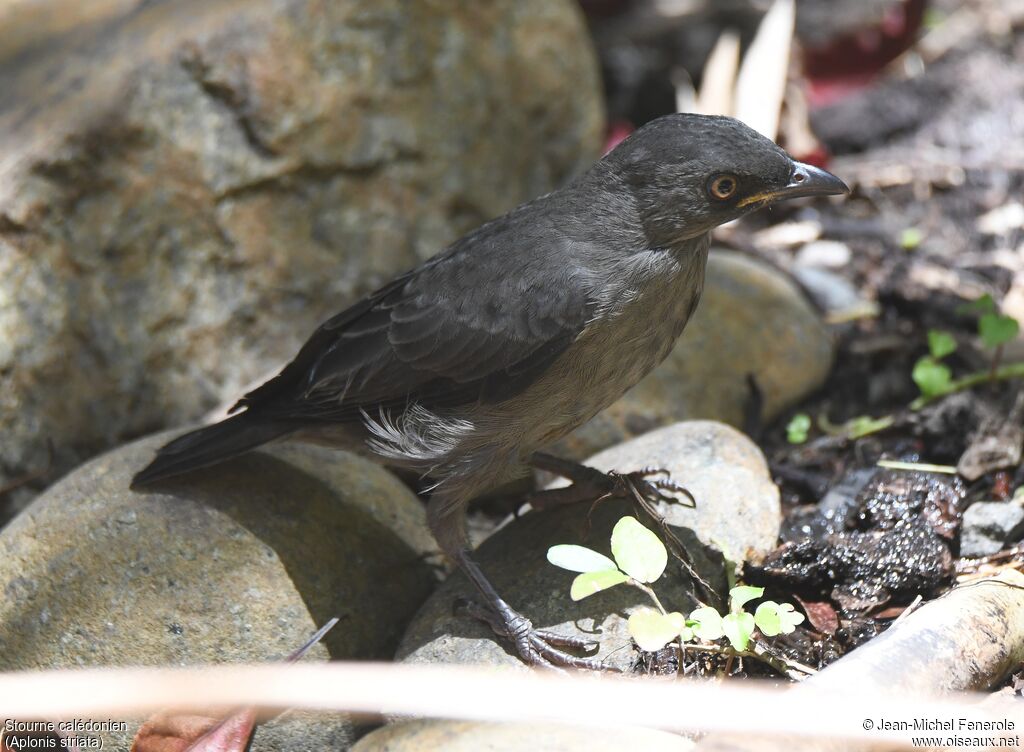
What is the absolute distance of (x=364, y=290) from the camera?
214 inches

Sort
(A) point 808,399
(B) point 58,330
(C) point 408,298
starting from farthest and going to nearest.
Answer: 1. (A) point 808,399
2. (B) point 58,330
3. (C) point 408,298

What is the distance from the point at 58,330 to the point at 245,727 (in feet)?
7.18

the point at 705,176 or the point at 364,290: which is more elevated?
the point at 705,176

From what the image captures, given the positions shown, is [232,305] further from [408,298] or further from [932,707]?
[932,707]

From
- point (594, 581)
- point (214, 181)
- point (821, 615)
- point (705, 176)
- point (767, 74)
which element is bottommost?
point (821, 615)

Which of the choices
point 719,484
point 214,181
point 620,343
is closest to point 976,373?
point 719,484

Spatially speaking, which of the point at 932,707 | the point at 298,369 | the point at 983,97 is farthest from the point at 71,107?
the point at 983,97

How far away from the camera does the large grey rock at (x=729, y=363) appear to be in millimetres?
4668

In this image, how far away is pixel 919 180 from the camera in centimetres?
639

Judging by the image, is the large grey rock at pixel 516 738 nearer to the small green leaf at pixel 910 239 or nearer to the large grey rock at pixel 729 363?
the large grey rock at pixel 729 363

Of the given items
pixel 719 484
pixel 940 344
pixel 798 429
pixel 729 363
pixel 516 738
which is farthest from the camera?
pixel 729 363

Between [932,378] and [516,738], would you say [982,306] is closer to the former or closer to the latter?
[932,378]

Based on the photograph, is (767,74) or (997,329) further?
(767,74)

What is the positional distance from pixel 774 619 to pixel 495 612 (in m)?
0.95
